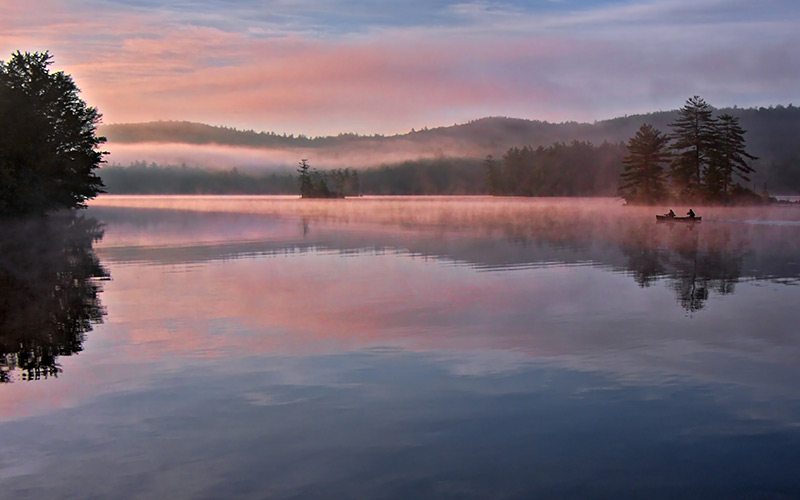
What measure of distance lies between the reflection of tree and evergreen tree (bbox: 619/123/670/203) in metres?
75.2

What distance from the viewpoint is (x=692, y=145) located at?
13438 cm

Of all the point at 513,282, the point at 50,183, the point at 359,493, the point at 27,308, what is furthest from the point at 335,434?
the point at 50,183

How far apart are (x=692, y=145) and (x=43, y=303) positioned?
124549 millimetres

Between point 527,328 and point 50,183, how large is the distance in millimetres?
83663

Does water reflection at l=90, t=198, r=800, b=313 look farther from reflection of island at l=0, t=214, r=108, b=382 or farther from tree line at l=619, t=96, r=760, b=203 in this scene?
tree line at l=619, t=96, r=760, b=203

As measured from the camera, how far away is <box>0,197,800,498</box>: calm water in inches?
478

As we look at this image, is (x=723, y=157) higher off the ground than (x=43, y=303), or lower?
higher

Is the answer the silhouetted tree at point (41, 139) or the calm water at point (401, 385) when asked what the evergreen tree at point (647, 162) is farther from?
the calm water at point (401, 385)

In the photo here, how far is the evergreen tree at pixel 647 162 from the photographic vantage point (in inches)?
5743

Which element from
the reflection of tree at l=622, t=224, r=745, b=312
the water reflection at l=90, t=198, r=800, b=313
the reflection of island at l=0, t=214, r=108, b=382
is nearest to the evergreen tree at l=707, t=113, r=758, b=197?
the water reflection at l=90, t=198, r=800, b=313

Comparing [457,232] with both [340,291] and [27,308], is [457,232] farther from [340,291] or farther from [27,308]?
[27,308]

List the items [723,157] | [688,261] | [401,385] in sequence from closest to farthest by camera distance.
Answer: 1. [401,385]
2. [688,261]
3. [723,157]

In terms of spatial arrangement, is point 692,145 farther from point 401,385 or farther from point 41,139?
point 401,385

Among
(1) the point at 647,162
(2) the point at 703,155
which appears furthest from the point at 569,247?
(1) the point at 647,162
